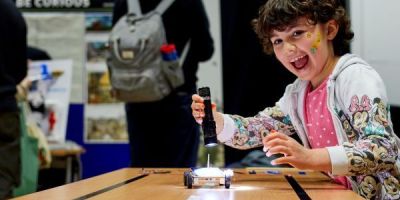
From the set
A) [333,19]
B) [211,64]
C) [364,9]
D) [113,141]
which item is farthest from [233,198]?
[113,141]

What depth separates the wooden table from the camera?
136 centimetres

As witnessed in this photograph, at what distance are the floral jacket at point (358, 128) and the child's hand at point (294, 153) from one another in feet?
0.09

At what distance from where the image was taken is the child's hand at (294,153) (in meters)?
1.44

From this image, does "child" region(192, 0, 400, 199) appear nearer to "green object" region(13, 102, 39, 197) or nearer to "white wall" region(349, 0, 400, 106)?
"white wall" region(349, 0, 400, 106)

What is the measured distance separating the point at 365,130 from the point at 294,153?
21 cm

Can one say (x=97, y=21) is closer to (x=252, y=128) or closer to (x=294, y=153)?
(x=252, y=128)

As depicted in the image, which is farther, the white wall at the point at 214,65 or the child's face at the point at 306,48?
the white wall at the point at 214,65

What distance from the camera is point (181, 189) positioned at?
148 centimetres

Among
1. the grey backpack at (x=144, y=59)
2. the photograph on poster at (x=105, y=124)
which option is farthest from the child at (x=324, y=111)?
the photograph on poster at (x=105, y=124)

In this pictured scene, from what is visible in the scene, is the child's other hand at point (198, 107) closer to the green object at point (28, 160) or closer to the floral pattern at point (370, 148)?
the floral pattern at point (370, 148)

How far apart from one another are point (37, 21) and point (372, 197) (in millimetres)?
3363

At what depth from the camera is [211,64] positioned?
13.0ft

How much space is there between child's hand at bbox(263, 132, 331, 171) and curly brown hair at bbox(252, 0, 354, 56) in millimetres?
405

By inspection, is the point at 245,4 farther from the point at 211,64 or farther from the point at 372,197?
the point at 372,197
